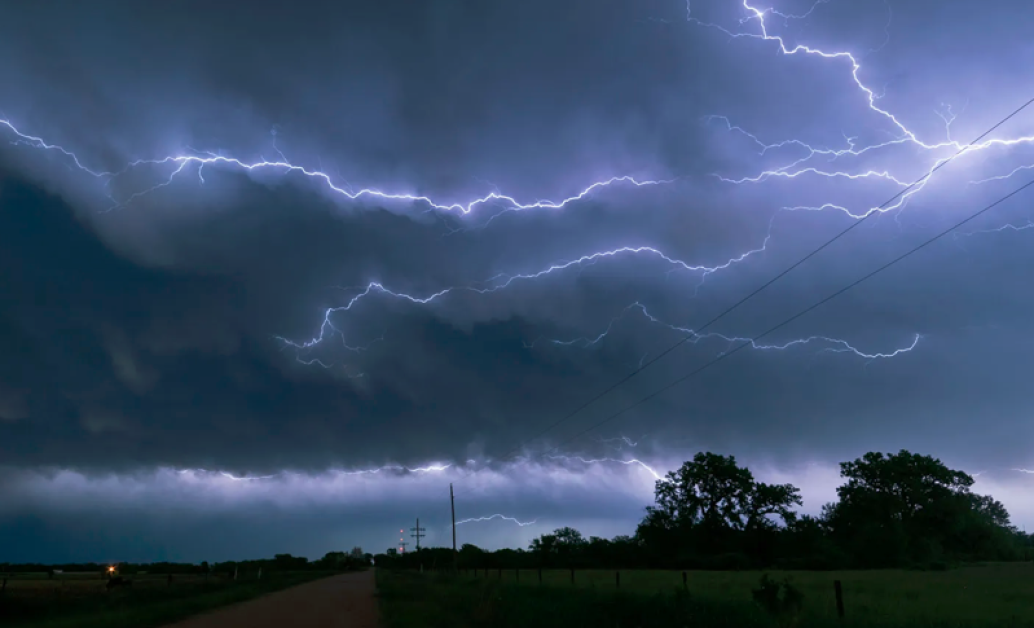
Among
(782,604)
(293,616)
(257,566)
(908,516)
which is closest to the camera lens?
(782,604)

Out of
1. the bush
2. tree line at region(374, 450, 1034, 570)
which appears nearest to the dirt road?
the bush

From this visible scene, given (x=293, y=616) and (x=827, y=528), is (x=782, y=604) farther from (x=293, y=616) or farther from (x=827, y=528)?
(x=827, y=528)

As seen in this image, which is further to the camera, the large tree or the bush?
the large tree

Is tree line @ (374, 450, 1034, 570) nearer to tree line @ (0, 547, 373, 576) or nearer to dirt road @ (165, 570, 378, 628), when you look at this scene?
dirt road @ (165, 570, 378, 628)

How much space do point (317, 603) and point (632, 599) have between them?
515 inches

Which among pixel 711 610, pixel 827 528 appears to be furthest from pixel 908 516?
pixel 711 610

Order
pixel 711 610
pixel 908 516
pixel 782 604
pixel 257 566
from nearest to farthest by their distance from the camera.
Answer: pixel 782 604
pixel 711 610
pixel 908 516
pixel 257 566

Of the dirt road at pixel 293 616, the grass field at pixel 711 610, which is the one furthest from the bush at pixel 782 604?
the dirt road at pixel 293 616

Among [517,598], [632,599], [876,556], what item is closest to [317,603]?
[517,598]

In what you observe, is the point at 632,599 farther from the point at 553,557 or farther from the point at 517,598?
the point at 553,557

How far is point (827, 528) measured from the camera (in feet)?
202

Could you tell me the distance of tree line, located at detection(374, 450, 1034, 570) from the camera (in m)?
52.7

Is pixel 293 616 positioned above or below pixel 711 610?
below

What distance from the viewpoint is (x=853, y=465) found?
206ft
